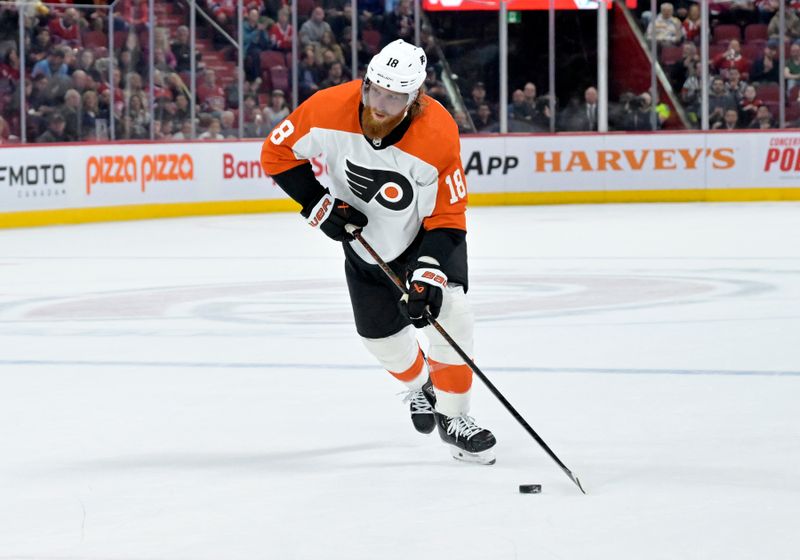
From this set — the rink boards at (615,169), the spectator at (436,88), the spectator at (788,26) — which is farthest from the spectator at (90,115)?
the spectator at (788,26)

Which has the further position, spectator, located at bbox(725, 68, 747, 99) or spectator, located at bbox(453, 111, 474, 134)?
spectator, located at bbox(725, 68, 747, 99)

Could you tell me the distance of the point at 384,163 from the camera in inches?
152

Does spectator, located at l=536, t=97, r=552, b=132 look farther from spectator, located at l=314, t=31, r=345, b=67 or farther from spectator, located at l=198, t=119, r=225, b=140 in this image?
spectator, located at l=198, t=119, r=225, b=140

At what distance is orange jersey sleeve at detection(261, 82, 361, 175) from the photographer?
388 cm

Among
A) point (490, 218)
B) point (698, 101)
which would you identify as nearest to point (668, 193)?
point (698, 101)

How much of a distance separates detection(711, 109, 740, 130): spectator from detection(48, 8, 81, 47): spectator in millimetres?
→ 6730

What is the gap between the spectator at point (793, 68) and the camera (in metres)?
15.8

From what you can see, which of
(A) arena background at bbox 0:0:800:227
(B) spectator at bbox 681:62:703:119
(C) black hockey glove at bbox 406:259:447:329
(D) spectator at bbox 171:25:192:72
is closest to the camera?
(C) black hockey glove at bbox 406:259:447:329

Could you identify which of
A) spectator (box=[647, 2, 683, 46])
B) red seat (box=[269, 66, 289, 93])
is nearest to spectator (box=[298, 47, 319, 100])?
red seat (box=[269, 66, 289, 93])

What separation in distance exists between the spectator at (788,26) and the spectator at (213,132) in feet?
19.7

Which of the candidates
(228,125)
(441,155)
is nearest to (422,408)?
(441,155)

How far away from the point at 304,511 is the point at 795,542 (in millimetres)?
1035

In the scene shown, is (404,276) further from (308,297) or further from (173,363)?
(308,297)

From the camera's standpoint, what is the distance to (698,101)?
629 inches
